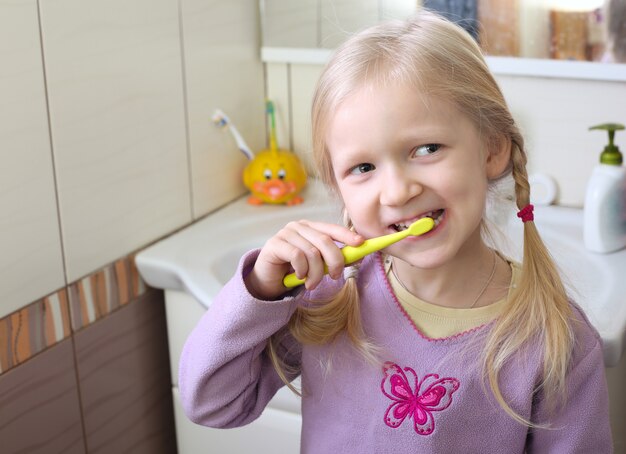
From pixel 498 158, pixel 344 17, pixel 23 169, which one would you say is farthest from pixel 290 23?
pixel 498 158

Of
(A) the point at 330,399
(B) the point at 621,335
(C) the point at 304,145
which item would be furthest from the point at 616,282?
(C) the point at 304,145

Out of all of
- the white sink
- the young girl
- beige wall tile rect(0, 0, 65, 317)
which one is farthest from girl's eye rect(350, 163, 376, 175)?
beige wall tile rect(0, 0, 65, 317)

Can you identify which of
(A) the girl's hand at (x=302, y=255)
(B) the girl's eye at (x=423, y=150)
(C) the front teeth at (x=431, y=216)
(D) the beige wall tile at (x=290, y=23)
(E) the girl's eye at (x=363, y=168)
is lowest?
(A) the girl's hand at (x=302, y=255)

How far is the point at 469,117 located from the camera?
82 centimetres

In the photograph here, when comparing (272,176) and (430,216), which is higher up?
(430,216)

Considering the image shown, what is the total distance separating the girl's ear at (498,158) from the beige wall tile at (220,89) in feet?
2.15

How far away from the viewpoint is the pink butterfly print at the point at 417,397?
0.87 m

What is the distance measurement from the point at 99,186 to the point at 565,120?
0.71 metres

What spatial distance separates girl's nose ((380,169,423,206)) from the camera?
78 centimetres

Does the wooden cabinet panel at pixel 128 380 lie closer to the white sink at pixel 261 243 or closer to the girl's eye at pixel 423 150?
the white sink at pixel 261 243

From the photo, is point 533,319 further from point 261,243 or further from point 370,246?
point 261,243

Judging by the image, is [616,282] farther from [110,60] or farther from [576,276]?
[110,60]

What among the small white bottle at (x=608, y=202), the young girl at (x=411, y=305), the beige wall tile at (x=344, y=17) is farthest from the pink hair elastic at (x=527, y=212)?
the beige wall tile at (x=344, y=17)

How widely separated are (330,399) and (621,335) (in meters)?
0.37
